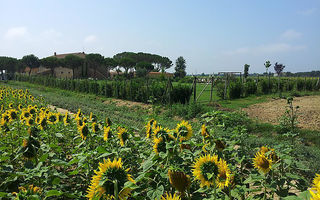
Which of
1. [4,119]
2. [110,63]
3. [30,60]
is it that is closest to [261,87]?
[4,119]

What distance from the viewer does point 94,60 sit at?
54.9 m

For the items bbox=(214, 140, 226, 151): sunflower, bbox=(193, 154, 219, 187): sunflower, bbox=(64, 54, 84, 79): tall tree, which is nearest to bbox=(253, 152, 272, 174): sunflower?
bbox=(214, 140, 226, 151): sunflower

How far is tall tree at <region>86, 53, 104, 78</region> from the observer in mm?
54375

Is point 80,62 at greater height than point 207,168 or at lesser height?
greater

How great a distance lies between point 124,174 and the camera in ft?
3.54

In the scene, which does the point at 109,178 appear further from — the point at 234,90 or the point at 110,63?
the point at 110,63

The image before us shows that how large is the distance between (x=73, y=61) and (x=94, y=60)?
17.1 feet

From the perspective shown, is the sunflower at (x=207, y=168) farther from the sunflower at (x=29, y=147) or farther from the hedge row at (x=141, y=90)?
the hedge row at (x=141, y=90)

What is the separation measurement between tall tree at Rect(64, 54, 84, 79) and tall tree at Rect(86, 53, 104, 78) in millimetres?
2020

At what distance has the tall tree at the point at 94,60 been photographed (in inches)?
2141

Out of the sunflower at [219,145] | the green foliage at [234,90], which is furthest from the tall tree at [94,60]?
the sunflower at [219,145]

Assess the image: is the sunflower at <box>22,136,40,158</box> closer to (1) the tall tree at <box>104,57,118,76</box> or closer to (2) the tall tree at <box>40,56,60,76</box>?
(2) the tall tree at <box>40,56,60,76</box>

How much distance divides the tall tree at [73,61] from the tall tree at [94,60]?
2.02m

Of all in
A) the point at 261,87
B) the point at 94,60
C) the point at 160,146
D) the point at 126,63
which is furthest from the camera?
the point at 126,63
